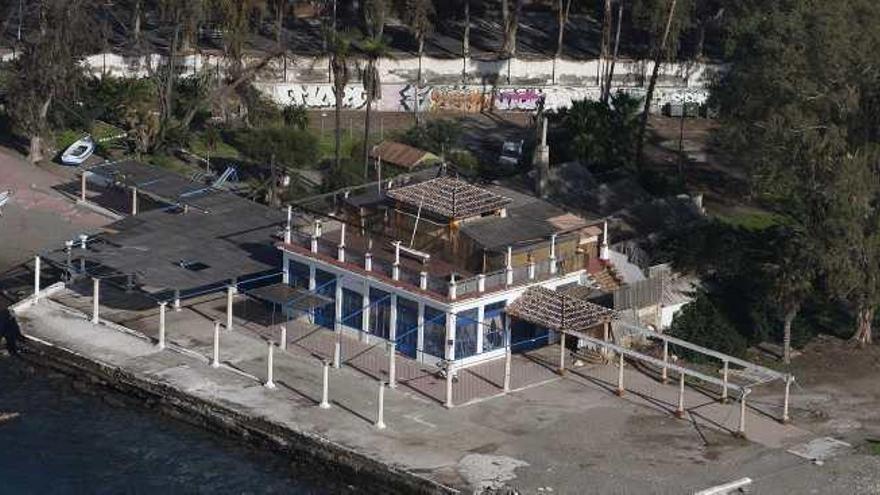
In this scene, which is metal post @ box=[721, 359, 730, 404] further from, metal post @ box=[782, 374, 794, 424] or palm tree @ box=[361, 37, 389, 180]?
palm tree @ box=[361, 37, 389, 180]

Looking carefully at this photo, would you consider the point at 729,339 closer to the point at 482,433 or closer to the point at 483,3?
the point at 482,433

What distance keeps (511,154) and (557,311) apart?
32376 mm

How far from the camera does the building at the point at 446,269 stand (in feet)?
249

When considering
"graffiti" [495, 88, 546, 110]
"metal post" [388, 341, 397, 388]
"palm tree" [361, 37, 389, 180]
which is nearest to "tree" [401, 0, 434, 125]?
"graffiti" [495, 88, 546, 110]

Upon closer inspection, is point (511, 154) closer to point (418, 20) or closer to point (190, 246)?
point (418, 20)

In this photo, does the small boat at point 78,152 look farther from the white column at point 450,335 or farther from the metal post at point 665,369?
the metal post at point 665,369

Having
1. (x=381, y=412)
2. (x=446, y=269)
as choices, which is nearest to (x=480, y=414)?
(x=381, y=412)

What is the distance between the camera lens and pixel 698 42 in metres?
124

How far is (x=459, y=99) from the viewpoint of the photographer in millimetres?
118188

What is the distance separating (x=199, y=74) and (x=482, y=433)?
47.1m

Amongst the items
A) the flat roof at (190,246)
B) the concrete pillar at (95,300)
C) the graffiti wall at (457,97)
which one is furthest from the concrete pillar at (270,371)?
the graffiti wall at (457,97)

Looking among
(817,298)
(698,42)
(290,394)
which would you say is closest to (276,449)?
(290,394)

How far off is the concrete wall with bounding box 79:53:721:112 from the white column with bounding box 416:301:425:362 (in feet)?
129

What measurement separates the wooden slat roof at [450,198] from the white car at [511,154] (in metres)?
25.2
